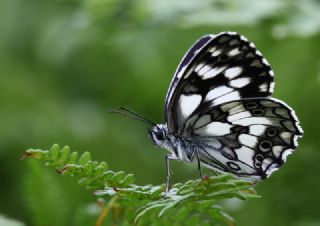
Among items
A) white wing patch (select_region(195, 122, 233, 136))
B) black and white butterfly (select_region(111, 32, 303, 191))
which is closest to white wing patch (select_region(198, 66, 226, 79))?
black and white butterfly (select_region(111, 32, 303, 191))

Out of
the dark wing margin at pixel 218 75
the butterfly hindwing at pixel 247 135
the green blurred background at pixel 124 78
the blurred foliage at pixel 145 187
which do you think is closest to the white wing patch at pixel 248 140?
the butterfly hindwing at pixel 247 135

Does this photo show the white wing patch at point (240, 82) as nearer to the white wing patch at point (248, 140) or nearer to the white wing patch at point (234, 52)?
the white wing patch at point (234, 52)

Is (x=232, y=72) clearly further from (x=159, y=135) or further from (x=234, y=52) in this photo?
(x=159, y=135)

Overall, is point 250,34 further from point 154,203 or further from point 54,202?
point 154,203

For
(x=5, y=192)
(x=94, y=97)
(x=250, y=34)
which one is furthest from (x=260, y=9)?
(x=5, y=192)

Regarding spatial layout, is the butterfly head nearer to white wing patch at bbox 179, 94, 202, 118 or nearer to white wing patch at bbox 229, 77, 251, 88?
white wing patch at bbox 179, 94, 202, 118
